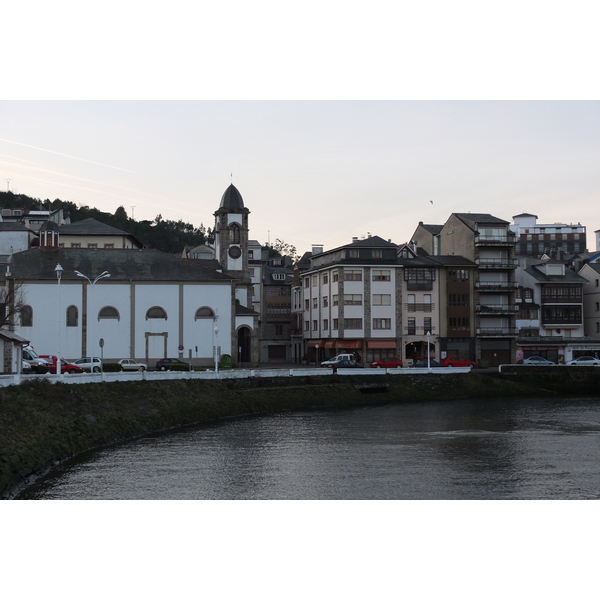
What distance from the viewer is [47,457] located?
3275 centimetres

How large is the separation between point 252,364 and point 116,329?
1323cm

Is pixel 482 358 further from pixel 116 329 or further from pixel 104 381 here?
pixel 104 381

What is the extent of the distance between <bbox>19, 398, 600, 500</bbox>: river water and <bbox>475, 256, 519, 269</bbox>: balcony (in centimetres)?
3718

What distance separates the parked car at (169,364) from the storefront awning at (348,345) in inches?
724

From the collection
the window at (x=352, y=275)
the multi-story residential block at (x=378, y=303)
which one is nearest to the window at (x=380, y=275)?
the multi-story residential block at (x=378, y=303)

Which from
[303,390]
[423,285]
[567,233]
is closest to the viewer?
[303,390]

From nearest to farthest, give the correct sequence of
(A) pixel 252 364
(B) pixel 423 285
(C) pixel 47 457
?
1. (C) pixel 47 457
2. (A) pixel 252 364
3. (B) pixel 423 285

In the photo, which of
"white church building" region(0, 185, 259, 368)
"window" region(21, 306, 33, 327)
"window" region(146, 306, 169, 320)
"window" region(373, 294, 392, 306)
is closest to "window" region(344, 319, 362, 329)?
"window" region(373, 294, 392, 306)

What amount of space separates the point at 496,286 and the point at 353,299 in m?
15.6

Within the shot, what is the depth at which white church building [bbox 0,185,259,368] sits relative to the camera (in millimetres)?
71812

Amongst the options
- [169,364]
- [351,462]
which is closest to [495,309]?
[169,364]

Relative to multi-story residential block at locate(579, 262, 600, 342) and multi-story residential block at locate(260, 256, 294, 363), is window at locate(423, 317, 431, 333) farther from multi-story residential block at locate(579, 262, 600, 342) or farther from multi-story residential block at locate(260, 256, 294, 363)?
multi-story residential block at locate(260, 256, 294, 363)

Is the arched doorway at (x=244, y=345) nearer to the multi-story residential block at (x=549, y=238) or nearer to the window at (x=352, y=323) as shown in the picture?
the window at (x=352, y=323)

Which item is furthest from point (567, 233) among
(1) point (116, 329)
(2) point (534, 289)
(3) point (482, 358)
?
(1) point (116, 329)
